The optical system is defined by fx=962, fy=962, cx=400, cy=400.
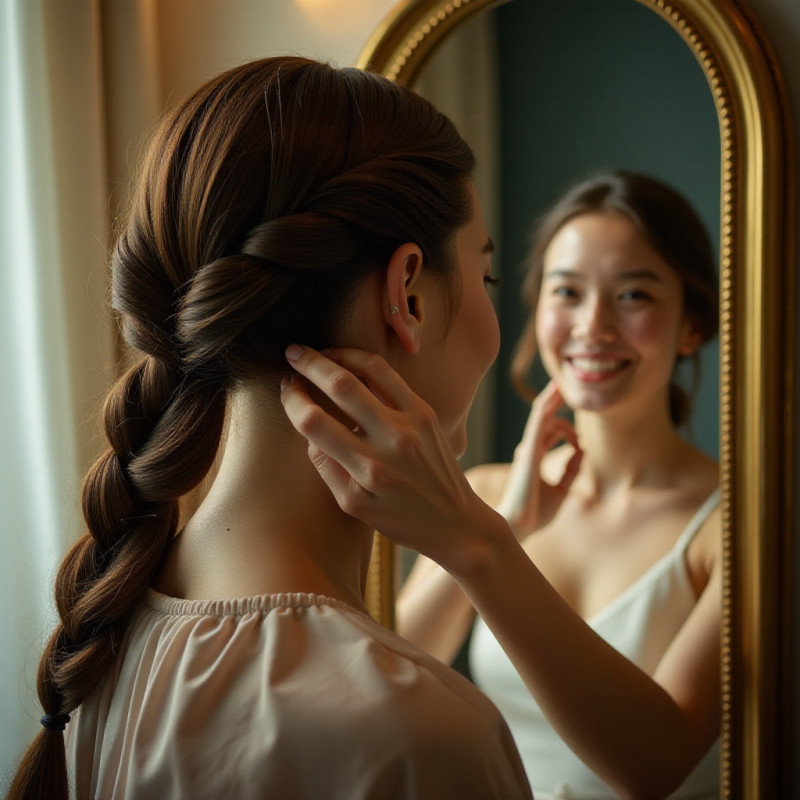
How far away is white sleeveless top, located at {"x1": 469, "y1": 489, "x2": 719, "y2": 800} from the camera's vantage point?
47.6 inches

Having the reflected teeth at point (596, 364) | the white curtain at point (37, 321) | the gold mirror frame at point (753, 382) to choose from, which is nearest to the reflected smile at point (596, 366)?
the reflected teeth at point (596, 364)

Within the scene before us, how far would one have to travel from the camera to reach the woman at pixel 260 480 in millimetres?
684

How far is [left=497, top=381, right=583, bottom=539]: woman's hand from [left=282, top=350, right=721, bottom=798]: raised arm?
0.24 m

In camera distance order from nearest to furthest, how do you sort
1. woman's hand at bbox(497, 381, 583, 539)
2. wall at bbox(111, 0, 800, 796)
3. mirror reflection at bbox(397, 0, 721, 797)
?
1. mirror reflection at bbox(397, 0, 721, 797)
2. woman's hand at bbox(497, 381, 583, 539)
3. wall at bbox(111, 0, 800, 796)

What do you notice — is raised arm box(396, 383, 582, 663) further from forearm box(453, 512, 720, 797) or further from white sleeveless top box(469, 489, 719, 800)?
forearm box(453, 512, 720, 797)

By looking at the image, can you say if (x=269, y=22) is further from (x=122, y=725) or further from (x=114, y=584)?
(x=122, y=725)

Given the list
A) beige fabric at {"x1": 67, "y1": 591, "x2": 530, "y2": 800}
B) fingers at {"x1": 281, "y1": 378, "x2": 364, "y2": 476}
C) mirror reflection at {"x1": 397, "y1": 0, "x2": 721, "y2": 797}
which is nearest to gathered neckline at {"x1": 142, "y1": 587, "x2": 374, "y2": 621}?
beige fabric at {"x1": 67, "y1": 591, "x2": 530, "y2": 800}

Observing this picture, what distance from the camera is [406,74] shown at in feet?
4.57

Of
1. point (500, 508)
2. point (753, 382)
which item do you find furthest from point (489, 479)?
point (753, 382)

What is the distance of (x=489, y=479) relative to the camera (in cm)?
138

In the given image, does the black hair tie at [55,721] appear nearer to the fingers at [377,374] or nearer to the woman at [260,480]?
the woman at [260,480]

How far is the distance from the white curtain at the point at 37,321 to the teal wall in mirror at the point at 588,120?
2.00 feet

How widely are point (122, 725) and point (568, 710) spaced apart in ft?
1.66

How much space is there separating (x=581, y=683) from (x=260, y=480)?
468 mm
